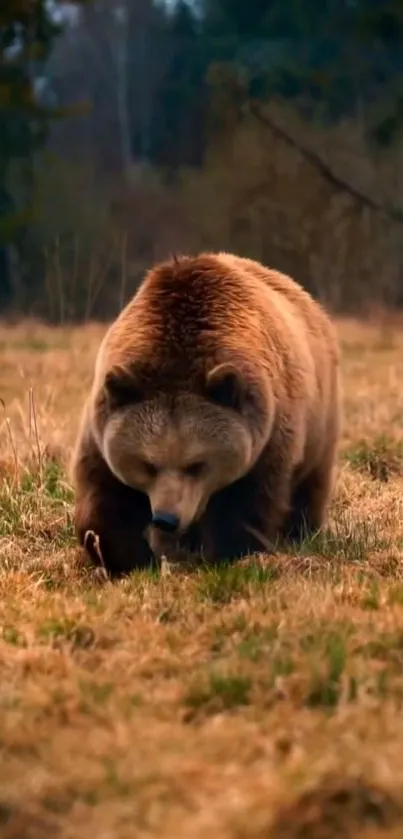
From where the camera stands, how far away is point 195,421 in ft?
17.7

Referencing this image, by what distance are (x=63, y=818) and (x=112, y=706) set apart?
27.7 inches

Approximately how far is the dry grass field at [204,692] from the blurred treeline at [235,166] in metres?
12.4

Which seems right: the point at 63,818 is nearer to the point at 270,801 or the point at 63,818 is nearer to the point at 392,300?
the point at 270,801

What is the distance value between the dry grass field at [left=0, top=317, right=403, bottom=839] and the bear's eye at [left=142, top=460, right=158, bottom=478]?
1.28 ft

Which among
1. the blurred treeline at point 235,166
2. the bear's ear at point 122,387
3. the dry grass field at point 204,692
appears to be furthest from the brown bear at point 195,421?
the blurred treeline at point 235,166

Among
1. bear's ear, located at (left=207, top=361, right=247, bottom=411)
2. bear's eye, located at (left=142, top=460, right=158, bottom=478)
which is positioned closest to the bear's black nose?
bear's eye, located at (left=142, top=460, right=158, bottom=478)

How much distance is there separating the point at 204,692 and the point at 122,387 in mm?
1775

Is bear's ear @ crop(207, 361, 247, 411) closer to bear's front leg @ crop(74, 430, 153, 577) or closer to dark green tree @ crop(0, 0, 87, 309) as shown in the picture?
bear's front leg @ crop(74, 430, 153, 577)

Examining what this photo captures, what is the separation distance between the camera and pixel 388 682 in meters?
3.95

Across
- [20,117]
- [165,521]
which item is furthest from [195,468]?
[20,117]

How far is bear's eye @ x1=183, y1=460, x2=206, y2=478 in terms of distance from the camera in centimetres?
532

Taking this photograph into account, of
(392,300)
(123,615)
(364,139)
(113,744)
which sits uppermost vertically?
(113,744)

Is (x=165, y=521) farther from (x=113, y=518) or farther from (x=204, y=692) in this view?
(x=204, y=692)

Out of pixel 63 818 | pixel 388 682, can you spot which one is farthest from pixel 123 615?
pixel 63 818
